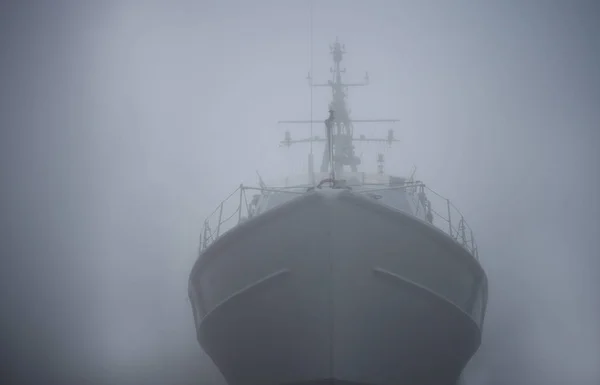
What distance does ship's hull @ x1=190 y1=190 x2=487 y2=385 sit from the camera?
4.04 metres

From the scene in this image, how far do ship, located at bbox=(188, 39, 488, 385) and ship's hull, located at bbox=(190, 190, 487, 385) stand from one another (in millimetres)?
12

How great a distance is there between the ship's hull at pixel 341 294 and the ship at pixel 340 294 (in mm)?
12

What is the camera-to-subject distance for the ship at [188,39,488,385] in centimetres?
405

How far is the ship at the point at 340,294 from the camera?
4.05m

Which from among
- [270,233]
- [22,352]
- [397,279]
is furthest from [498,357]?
[22,352]

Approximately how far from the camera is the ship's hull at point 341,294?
4043mm

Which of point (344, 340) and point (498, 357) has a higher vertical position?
point (344, 340)

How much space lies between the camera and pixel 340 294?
4.05 m

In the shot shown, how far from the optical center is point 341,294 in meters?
4.05

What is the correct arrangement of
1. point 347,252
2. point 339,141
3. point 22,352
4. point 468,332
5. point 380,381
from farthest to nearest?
point 339,141 < point 22,352 < point 468,332 < point 380,381 < point 347,252

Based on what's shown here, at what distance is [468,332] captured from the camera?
4.71 m

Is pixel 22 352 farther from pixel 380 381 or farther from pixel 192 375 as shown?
pixel 380 381

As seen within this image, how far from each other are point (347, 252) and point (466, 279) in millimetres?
1945

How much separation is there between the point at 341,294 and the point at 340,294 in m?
0.01
